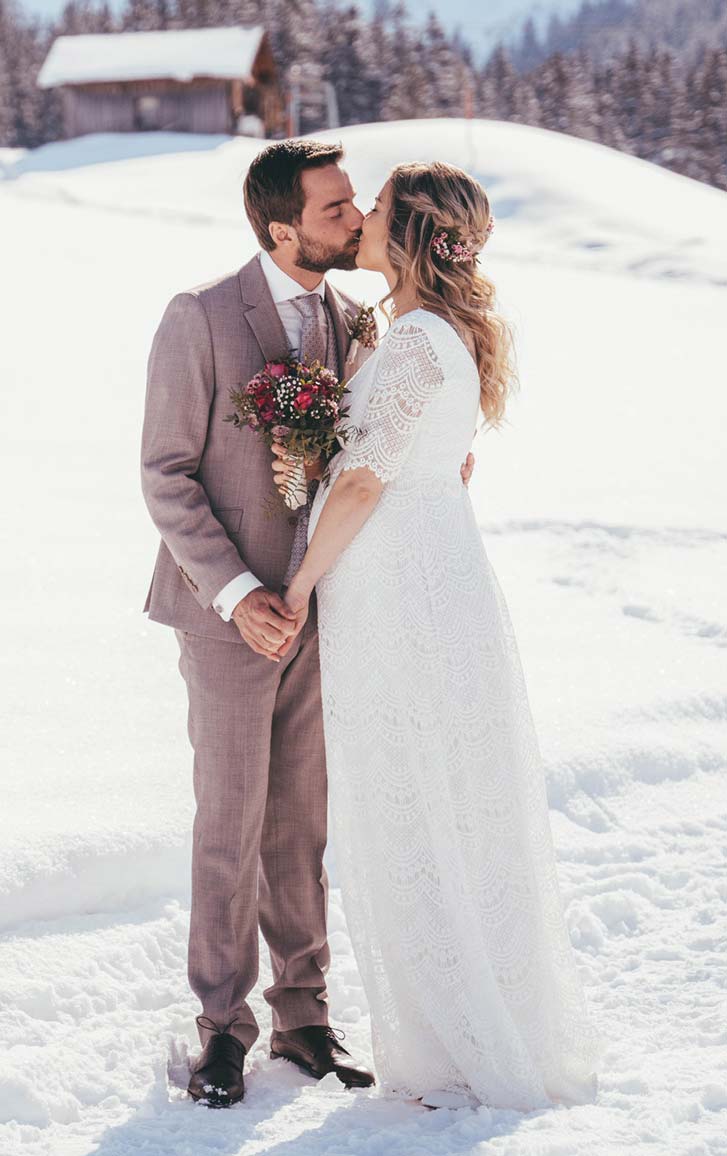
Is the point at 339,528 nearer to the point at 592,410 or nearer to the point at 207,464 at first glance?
the point at 207,464

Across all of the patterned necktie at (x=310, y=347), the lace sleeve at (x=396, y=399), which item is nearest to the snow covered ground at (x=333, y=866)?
the patterned necktie at (x=310, y=347)

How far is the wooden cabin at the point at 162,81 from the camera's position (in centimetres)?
3600

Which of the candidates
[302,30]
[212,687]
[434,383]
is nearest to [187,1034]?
[212,687]

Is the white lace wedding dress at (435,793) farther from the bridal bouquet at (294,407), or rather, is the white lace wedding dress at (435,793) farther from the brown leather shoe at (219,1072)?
the brown leather shoe at (219,1072)

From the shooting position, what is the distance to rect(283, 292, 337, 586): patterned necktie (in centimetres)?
294

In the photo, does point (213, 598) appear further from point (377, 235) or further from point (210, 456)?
point (377, 235)

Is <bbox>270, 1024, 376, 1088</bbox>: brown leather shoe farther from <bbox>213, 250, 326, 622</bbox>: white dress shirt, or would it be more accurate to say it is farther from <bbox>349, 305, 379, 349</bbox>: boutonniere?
<bbox>349, 305, 379, 349</bbox>: boutonniere

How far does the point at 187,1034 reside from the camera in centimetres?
313

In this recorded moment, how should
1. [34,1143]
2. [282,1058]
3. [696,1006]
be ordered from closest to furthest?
[34,1143], [282,1058], [696,1006]

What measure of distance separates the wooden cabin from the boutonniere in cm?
3527

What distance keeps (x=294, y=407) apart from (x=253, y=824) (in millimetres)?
1002

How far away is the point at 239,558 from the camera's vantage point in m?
2.80

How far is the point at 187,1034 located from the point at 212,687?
93 centimetres

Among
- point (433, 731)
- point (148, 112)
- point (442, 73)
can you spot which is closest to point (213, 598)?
point (433, 731)
